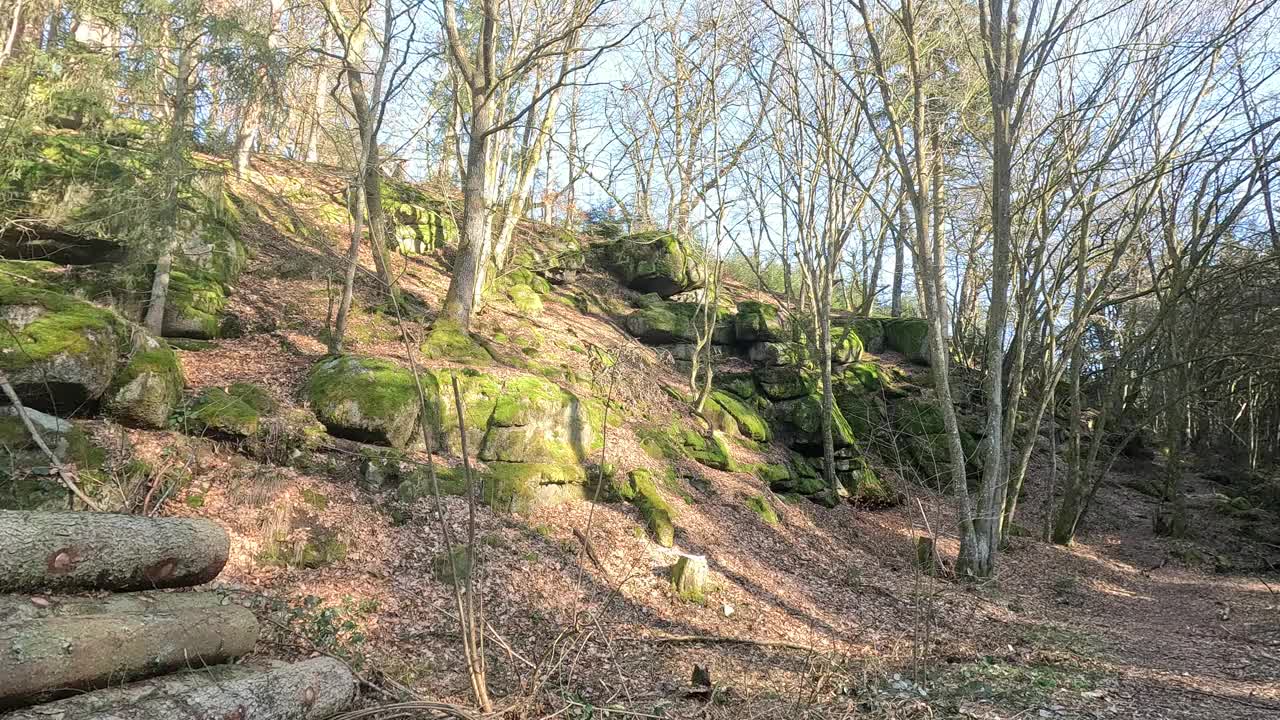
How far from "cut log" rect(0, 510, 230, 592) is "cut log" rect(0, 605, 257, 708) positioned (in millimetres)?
398

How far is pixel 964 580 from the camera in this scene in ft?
33.9

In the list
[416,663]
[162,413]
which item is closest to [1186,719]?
[416,663]

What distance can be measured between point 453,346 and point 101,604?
7.33 metres

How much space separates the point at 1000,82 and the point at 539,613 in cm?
1053

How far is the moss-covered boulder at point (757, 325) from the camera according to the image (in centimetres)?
1797

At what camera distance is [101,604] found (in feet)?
12.7

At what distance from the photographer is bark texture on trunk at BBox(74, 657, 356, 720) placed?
11.3ft

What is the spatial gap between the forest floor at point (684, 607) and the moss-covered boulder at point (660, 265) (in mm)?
8919

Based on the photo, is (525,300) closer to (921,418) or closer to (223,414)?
(223,414)

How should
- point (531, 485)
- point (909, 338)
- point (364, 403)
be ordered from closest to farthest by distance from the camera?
point (364, 403) → point (531, 485) → point (909, 338)

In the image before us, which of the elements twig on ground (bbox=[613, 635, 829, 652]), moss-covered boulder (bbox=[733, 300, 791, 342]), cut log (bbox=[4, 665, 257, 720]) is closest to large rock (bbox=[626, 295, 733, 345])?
moss-covered boulder (bbox=[733, 300, 791, 342])

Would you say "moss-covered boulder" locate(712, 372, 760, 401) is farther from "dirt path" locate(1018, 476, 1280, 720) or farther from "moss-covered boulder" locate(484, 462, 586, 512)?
"moss-covered boulder" locate(484, 462, 586, 512)

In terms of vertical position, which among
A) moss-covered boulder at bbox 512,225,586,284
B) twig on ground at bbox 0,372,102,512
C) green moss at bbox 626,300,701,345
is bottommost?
twig on ground at bbox 0,372,102,512

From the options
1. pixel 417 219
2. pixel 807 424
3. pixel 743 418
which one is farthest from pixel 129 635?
pixel 417 219
